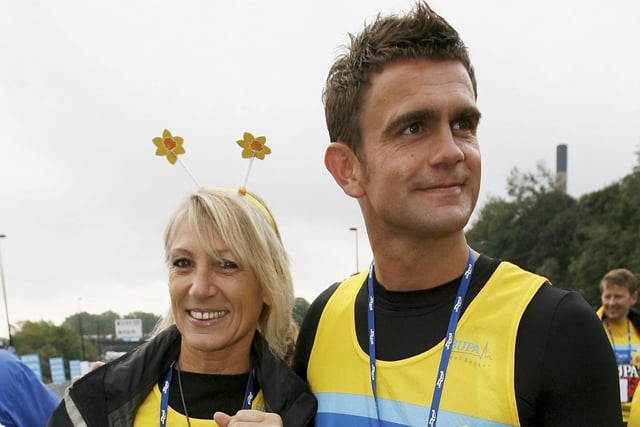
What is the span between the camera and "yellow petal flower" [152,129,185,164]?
3.23 metres

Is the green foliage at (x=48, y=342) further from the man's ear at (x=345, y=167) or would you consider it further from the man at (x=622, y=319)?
the man's ear at (x=345, y=167)

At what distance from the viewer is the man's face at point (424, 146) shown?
2.30m

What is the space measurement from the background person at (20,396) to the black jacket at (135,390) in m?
1.03

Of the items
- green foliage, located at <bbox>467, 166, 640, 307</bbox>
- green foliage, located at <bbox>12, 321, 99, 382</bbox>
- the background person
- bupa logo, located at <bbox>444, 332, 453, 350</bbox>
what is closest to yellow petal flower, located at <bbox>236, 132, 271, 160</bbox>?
bupa logo, located at <bbox>444, 332, 453, 350</bbox>

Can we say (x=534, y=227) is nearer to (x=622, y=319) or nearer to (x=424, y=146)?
(x=622, y=319)

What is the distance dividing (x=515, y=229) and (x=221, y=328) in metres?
58.2

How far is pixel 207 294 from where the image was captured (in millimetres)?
2734

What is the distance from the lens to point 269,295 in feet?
9.75

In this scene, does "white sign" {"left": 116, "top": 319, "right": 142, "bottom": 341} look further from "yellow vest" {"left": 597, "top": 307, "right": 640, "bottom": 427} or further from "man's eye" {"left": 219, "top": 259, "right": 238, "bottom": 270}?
"man's eye" {"left": 219, "top": 259, "right": 238, "bottom": 270}

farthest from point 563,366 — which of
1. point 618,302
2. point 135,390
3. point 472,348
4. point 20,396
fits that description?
point 618,302

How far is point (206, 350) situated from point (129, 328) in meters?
44.7

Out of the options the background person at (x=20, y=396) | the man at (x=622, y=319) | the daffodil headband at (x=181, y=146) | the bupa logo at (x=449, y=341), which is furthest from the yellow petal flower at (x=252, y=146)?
the man at (x=622, y=319)

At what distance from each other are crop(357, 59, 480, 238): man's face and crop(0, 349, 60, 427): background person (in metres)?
2.32

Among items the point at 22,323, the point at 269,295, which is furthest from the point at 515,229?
the point at 269,295
